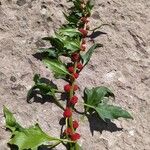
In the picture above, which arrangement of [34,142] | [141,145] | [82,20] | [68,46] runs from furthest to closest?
[82,20]
[68,46]
[141,145]
[34,142]

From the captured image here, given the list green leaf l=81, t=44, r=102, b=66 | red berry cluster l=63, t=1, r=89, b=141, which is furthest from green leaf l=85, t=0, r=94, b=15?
green leaf l=81, t=44, r=102, b=66

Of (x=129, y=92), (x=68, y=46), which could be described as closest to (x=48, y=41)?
(x=68, y=46)

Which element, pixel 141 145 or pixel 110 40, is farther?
pixel 110 40

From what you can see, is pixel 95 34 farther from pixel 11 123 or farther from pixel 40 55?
pixel 11 123

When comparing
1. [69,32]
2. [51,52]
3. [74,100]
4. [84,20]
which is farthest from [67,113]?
[84,20]

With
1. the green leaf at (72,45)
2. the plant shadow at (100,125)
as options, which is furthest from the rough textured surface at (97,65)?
the green leaf at (72,45)

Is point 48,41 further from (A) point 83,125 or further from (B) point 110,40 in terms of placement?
(A) point 83,125

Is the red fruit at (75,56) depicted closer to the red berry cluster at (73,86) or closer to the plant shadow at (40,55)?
the red berry cluster at (73,86)
